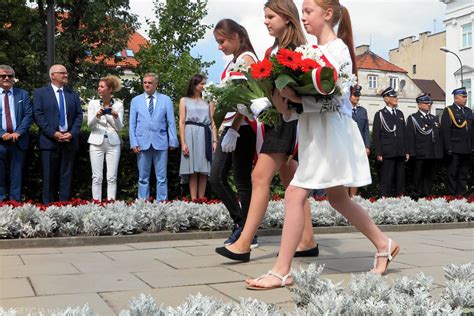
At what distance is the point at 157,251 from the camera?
5590 millimetres

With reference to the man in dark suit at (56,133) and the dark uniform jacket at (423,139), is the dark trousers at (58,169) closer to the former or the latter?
the man in dark suit at (56,133)

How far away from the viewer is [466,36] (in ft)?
162

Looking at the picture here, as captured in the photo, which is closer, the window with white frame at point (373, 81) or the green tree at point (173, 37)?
the green tree at point (173, 37)

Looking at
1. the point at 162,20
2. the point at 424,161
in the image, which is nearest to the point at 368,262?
the point at 424,161

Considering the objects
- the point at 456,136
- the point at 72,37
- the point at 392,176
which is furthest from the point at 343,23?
the point at 72,37

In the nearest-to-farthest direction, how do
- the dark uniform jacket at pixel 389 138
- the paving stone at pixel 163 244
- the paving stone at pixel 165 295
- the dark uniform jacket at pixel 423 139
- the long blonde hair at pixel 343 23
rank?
the paving stone at pixel 165 295, the long blonde hair at pixel 343 23, the paving stone at pixel 163 244, the dark uniform jacket at pixel 389 138, the dark uniform jacket at pixel 423 139

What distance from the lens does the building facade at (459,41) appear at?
49.1m

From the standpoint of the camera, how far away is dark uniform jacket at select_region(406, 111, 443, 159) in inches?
449

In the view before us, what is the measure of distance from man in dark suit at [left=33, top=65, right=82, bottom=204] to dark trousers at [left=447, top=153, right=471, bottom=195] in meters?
7.48

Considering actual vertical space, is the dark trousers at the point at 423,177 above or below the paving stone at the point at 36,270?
above

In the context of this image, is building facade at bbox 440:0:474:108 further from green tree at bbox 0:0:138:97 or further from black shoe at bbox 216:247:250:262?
black shoe at bbox 216:247:250:262

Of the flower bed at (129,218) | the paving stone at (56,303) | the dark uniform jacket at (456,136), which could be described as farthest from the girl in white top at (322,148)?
the dark uniform jacket at (456,136)

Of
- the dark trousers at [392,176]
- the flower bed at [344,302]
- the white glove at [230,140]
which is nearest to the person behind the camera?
the flower bed at [344,302]

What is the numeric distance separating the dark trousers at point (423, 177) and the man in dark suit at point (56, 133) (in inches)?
265
